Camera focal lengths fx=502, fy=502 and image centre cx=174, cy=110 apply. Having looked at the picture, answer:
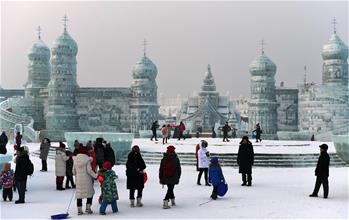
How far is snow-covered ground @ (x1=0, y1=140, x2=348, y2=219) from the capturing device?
9.62 m

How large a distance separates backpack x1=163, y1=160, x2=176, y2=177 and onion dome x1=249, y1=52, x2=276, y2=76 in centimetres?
4576

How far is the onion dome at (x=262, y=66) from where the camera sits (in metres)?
54.7

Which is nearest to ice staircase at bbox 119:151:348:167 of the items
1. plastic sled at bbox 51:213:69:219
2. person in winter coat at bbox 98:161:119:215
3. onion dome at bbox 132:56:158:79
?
person in winter coat at bbox 98:161:119:215

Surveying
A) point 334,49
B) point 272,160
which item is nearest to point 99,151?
point 272,160

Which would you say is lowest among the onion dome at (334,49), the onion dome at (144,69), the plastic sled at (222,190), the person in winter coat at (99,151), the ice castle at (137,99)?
the plastic sled at (222,190)

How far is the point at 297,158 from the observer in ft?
63.9

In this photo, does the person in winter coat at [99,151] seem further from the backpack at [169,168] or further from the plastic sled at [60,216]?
the plastic sled at [60,216]

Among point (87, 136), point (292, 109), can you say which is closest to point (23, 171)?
point (87, 136)

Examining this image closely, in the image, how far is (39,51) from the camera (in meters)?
60.0

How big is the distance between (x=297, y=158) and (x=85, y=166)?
11.9m

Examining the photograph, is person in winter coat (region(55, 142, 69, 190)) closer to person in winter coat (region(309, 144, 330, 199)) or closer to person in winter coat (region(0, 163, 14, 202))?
person in winter coat (region(0, 163, 14, 202))

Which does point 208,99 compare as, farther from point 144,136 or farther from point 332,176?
point 332,176

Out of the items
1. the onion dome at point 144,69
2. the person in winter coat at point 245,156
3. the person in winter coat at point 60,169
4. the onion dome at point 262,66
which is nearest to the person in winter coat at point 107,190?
the person in winter coat at point 60,169

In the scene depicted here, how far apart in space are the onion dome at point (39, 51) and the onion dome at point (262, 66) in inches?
962
